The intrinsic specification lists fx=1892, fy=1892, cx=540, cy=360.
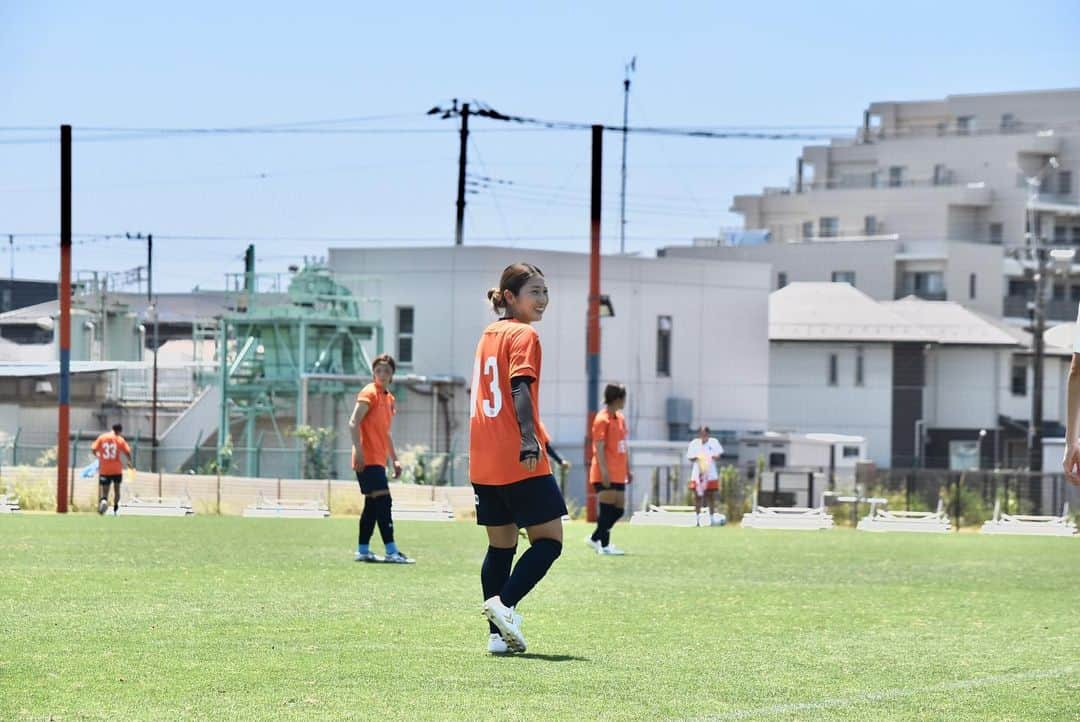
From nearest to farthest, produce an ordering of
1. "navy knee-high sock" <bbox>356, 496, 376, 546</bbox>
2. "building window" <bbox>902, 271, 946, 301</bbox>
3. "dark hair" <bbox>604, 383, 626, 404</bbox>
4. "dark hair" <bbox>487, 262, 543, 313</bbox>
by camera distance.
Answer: "dark hair" <bbox>487, 262, 543, 313</bbox> → "navy knee-high sock" <bbox>356, 496, 376, 546</bbox> → "dark hair" <bbox>604, 383, 626, 404</bbox> → "building window" <bbox>902, 271, 946, 301</bbox>

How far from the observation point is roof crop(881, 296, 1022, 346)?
79875mm

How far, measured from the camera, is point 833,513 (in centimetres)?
3931

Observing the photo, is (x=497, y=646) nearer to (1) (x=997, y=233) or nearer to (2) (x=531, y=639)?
(2) (x=531, y=639)

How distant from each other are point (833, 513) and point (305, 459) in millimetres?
14469

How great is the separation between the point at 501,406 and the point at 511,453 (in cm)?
26

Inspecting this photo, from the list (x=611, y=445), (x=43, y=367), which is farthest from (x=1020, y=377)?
(x=43, y=367)

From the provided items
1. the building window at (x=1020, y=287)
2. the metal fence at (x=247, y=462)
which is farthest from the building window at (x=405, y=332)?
the building window at (x=1020, y=287)

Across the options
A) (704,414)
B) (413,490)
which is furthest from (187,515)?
(704,414)

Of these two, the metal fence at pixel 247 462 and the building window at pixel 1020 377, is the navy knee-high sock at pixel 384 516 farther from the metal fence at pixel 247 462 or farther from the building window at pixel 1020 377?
the building window at pixel 1020 377

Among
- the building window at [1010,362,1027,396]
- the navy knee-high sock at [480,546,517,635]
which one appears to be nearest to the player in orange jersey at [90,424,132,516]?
the navy knee-high sock at [480,546,517,635]

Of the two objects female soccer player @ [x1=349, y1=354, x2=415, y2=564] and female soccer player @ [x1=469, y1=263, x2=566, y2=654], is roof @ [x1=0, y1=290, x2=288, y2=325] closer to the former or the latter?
female soccer player @ [x1=349, y1=354, x2=415, y2=564]

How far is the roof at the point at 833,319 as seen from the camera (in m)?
77.1

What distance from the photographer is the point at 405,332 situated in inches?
2314

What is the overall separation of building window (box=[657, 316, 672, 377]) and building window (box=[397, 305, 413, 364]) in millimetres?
8705
